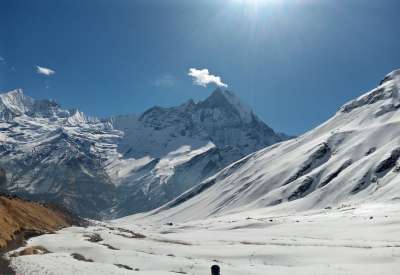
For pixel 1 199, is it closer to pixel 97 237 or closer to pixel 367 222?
pixel 97 237

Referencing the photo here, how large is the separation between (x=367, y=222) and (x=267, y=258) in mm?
45607

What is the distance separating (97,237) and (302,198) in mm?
128627

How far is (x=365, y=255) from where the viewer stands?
159 feet

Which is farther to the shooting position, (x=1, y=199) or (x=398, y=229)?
(x=1, y=199)

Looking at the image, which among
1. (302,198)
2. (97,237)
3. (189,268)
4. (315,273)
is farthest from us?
(302,198)

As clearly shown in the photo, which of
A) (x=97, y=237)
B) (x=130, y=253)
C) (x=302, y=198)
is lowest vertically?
(x=130, y=253)

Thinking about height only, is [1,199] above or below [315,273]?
above

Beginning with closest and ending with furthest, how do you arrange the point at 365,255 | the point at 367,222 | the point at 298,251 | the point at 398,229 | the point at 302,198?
1. the point at 365,255
2. the point at 298,251
3. the point at 398,229
4. the point at 367,222
5. the point at 302,198

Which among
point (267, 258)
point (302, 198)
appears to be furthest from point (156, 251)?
point (302, 198)

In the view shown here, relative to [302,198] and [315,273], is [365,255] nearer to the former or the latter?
[315,273]

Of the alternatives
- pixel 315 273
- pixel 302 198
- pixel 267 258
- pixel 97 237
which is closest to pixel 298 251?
pixel 267 258

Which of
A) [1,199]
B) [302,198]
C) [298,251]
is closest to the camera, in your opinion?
[298,251]

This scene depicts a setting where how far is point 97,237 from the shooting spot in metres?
80.7

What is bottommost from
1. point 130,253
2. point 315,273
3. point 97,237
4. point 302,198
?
point 315,273
